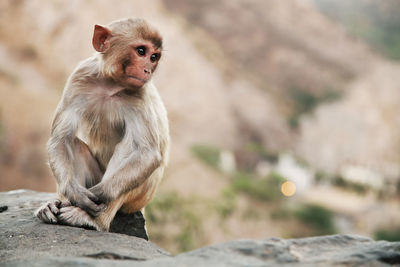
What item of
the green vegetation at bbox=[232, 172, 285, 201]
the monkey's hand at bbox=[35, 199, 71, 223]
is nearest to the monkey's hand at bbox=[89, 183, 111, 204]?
the monkey's hand at bbox=[35, 199, 71, 223]

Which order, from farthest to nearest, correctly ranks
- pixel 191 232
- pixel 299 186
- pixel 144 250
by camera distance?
1. pixel 299 186
2. pixel 191 232
3. pixel 144 250

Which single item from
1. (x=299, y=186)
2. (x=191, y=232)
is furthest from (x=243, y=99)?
(x=191, y=232)

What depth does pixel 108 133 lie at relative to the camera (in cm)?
418

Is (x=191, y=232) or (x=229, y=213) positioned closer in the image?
(x=191, y=232)

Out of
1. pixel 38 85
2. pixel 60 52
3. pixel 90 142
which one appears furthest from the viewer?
pixel 60 52

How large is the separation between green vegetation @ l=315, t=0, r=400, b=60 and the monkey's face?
31049 mm

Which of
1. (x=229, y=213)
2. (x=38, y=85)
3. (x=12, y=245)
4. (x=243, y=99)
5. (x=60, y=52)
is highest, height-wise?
(x=243, y=99)

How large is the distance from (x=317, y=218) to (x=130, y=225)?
1518 cm

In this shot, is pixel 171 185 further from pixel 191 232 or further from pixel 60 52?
pixel 60 52

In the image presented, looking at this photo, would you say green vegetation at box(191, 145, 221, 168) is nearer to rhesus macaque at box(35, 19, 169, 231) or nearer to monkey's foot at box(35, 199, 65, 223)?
rhesus macaque at box(35, 19, 169, 231)

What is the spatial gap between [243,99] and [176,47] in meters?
5.47

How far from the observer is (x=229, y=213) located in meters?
15.8

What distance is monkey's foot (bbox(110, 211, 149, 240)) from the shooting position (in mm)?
4227

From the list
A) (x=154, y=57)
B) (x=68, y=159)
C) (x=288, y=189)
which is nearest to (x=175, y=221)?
(x=288, y=189)
